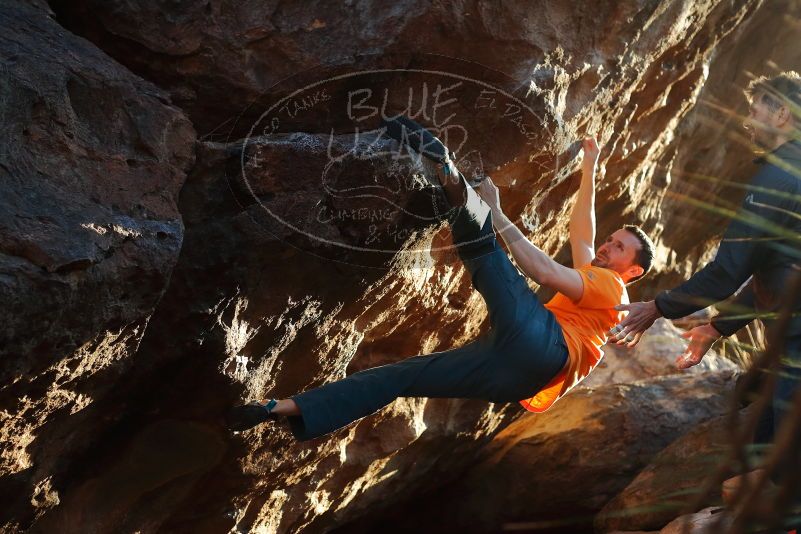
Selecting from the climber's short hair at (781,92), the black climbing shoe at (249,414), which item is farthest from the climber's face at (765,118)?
the black climbing shoe at (249,414)

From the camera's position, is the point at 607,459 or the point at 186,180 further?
the point at 607,459

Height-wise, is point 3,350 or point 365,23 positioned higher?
point 365,23

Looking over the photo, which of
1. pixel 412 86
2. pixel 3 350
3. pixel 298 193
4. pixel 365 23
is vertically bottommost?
pixel 3 350

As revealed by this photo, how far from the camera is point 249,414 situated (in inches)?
128

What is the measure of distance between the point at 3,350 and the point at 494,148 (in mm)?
2246

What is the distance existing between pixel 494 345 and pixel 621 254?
3.15ft

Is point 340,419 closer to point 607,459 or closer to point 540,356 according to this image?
point 540,356

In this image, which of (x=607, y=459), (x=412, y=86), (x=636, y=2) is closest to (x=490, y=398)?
(x=412, y=86)

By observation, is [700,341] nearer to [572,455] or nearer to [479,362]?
[479,362]

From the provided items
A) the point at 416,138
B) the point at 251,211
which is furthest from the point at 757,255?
the point at 251,211

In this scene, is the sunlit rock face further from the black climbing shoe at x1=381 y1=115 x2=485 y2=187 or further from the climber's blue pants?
→ the climber's blue pants

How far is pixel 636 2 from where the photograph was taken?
13.2 ft

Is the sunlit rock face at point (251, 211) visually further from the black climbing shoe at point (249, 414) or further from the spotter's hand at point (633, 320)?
the spotter's hand at point (633, 320)

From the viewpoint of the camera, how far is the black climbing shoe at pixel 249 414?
10.7 ft
